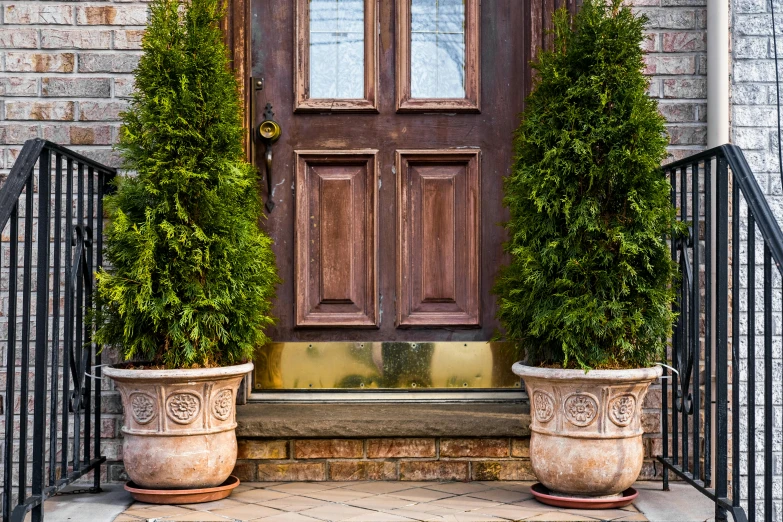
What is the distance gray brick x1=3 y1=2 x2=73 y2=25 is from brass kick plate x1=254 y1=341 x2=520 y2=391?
1.52 m

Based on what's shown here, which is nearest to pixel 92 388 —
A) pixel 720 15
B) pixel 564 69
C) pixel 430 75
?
pixel 430 75

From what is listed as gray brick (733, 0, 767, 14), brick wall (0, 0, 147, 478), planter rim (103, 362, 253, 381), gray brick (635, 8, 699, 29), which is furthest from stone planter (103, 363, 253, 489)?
gray brick (733, 0, 767, 14)

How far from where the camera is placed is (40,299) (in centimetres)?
250

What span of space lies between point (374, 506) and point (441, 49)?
1.87m

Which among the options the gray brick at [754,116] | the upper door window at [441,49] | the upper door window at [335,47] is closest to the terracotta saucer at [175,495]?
the upper door window at [335,47]

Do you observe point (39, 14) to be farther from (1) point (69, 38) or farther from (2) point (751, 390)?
(2) point (751, 390)

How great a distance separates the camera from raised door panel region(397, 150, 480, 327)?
3.48m

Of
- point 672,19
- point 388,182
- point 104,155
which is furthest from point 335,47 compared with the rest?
point 672,19

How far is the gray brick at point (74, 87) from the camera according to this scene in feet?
10.8

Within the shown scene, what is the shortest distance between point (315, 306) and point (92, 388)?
0.92m

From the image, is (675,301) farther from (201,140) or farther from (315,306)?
(201,140)

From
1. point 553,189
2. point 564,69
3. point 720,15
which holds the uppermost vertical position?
point 720,15

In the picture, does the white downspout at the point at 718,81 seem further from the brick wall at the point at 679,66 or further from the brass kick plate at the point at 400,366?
the brass kick plate at the point at 400,366

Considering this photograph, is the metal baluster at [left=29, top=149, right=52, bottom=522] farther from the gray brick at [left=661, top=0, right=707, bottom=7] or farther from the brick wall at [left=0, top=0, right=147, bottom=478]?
the gray brick at [left=661, top=0, right=707, bottom=7]
